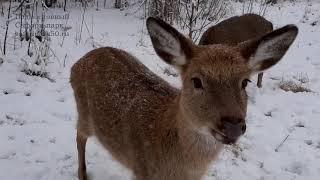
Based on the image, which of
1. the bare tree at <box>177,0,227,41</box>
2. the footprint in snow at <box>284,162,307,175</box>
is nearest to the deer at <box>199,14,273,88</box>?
the bare tree at <box>177,0,227,41</box>

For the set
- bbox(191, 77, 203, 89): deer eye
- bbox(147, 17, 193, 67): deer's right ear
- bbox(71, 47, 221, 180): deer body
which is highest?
bbox(147, 17, 193, 67): deer's right ear

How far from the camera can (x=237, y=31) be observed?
8.60m

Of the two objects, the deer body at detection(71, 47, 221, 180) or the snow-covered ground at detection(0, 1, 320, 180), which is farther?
the snow-covered ground at detection(0, 1, 320, 180)

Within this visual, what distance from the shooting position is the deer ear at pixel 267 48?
3.51 metres

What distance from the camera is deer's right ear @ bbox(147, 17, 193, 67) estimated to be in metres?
3.49

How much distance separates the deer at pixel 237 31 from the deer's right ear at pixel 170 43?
4.65m

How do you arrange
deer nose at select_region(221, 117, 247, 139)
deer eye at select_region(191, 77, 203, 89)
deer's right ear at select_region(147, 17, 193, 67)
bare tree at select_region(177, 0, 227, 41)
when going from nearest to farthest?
1. deer nose at select_region(221, 117, 247, 139)
2. deer eye at select_region(191, 77, 203, 89)
3. deer's right ear at select_region(147, 17, 193, 67)
4. bare tree at select_region(177, 0, 227, 41)

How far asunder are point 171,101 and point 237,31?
482 centimetres

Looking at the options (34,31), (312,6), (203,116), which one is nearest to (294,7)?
(312,6)

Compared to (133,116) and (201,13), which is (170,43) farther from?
(201,13)

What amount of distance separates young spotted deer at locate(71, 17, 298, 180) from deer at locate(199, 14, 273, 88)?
3.74 metres

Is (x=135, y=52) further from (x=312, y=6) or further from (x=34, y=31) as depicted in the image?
(x=312, y=6)

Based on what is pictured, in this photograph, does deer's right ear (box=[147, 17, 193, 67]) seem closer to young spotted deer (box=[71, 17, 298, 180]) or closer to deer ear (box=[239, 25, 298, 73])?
young spotted deer (box=[71, 17, 298, 180])

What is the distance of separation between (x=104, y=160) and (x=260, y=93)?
11.5 feet
